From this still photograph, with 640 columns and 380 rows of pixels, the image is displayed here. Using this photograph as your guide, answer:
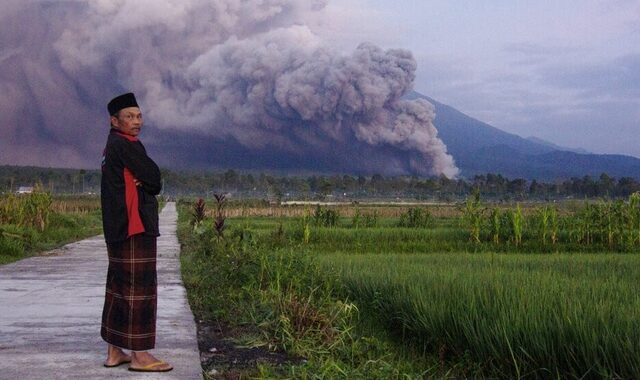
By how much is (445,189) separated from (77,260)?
376 feet

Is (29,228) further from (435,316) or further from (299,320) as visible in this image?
(435,316)

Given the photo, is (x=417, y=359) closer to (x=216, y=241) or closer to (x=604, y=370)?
(x=604, y=370)

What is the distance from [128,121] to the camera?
470 centimetres

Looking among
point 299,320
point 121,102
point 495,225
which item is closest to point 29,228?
point 495,225

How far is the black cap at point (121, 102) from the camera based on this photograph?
473cm

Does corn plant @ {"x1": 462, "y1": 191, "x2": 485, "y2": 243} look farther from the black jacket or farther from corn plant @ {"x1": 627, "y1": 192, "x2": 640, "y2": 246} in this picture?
the black jacket

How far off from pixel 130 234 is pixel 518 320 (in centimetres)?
254

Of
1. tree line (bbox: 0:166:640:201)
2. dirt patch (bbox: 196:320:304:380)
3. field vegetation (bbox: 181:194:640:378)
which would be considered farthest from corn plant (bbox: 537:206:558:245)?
tree line (bbox: 0:166:640:201)

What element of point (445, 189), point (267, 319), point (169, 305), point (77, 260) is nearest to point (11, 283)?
point (169, 305)

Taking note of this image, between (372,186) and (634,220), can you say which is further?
(372,186)

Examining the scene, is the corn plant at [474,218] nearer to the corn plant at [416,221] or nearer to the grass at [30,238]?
the corn plant at [416,221]

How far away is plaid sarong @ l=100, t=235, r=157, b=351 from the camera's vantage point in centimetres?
464

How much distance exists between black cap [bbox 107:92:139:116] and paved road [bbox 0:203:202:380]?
5.38 ft

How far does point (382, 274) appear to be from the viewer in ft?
27.3
